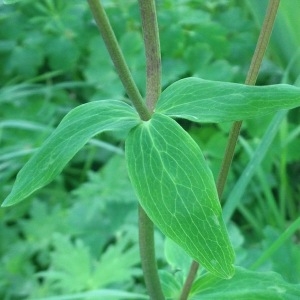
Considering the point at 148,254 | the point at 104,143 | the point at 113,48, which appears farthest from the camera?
the point at 104,143

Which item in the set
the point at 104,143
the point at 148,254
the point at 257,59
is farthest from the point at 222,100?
the point at 104,143

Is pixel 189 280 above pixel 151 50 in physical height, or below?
below

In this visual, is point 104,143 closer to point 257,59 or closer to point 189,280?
point 189,280

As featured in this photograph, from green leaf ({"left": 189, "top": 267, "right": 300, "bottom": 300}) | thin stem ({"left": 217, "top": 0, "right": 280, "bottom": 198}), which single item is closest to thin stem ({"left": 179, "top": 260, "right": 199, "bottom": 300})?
green leaf ({"left": 189, "top": 267, "right": 300, "bottom": 300})

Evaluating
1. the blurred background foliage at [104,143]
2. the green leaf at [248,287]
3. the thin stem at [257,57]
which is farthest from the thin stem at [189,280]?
the blurred background foliage at [104,143]

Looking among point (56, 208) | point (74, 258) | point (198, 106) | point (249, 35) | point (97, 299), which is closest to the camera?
point (198, 106)

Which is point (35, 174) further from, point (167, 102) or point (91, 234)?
point (91, 234)

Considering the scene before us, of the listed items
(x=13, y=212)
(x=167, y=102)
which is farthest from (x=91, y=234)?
(x=167, y=102)

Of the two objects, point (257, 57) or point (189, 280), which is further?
point (189, 280)
